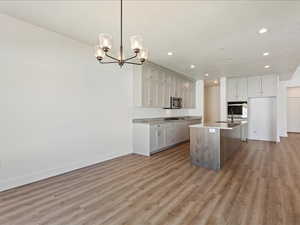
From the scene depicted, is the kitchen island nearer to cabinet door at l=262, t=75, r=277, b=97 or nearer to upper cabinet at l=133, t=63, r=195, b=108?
upper cabinet at l=133, t=63, r=195, b=108

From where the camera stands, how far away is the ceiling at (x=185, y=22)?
242 centimetres

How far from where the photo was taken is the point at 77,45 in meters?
3.72

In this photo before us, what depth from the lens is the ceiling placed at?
242cm

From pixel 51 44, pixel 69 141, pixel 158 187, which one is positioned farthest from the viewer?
pixel 69 141

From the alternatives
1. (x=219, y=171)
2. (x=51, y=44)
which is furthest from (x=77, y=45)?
(x=219, y=171)

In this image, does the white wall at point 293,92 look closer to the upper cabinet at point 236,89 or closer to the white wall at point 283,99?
the white wall at point 283,99

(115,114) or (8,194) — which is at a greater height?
(115,114)

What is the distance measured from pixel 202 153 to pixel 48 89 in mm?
3570

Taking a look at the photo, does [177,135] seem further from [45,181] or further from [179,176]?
[45,181]

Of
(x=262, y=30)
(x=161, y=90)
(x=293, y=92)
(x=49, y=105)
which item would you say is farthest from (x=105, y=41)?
(x=293, y=92)

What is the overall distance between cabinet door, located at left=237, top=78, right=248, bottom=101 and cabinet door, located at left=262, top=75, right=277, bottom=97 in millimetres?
641

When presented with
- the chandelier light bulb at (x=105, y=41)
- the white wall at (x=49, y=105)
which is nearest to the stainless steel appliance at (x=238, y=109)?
the white wall at (x=49, y=105)

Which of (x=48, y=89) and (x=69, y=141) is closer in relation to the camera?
(x=48, y=89)

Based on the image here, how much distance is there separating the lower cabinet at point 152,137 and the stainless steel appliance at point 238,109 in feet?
10.5
